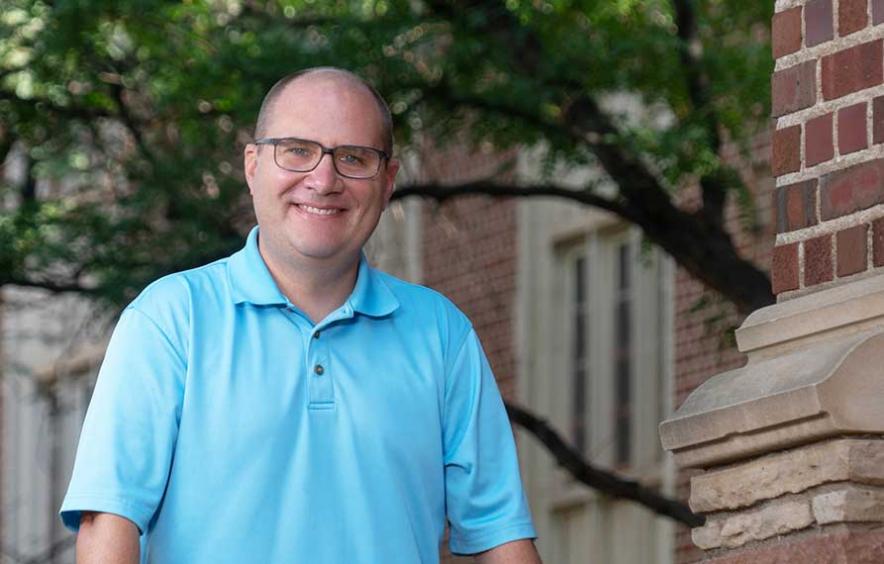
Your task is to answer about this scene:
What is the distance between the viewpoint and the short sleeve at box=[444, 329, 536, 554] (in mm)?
4305

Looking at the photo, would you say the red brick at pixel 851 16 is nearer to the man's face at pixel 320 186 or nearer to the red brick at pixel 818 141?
the red brick at pixel 818 141

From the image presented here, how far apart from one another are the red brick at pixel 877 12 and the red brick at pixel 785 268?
0.51 meters

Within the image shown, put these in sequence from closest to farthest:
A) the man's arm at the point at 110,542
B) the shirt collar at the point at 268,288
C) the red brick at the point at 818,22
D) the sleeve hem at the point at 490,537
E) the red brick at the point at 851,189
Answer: the man's arm at the point at 110,542
the shirt collar at the point at 268,288
the sleeve hem at the point at 490,537
the red brick at the point at 851,189
the red brick at the point at 818,22

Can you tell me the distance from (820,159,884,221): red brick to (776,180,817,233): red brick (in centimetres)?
4

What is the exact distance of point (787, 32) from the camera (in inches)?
198

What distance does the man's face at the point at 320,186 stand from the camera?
166 inches

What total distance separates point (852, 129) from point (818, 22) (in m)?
0.29

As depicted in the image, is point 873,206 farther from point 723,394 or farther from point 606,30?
point 606,30

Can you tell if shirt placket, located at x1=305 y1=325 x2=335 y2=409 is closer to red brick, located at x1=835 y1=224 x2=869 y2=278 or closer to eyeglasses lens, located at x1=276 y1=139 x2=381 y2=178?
eyeglasses lens, located at x1=276 y1=139 x2=381 y2=178

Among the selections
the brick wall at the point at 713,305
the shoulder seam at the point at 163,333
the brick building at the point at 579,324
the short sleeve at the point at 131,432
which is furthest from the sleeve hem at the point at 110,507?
the brick building at the point at 579,324

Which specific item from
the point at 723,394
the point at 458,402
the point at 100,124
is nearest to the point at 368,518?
the point at 458,402

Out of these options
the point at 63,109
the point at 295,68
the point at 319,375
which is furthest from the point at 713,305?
the point at 319,375

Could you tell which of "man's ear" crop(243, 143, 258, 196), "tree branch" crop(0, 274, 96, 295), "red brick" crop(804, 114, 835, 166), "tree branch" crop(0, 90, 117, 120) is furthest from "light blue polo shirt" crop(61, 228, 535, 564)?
"tree branch" crop(0, 90, 117, 120)

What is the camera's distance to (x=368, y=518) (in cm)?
409
